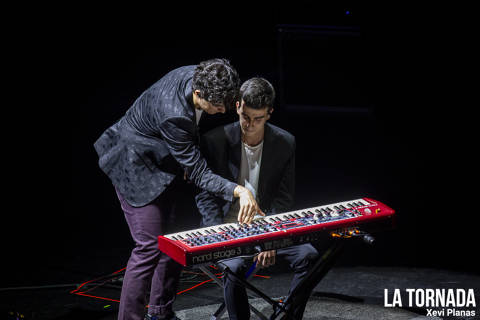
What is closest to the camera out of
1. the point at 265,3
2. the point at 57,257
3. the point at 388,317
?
the point at 388,317

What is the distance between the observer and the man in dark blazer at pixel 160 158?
281 cm

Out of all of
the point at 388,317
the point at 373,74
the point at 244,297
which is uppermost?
the point at 373,74

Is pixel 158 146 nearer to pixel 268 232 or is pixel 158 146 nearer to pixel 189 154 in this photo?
pixel 189 154

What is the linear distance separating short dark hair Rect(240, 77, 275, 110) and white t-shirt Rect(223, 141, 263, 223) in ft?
1.05

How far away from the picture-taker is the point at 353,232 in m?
2.86

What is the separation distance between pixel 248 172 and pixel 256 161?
7cm

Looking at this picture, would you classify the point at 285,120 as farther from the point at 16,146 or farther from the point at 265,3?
the point at 16,146

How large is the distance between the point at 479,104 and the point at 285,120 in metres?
2.06

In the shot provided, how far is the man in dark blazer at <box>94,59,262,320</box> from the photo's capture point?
110 inches

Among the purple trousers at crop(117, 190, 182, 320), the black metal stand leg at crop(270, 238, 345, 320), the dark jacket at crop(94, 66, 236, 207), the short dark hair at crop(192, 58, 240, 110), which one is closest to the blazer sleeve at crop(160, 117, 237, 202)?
the dark jacket at crop(94, 66, 236, 207)

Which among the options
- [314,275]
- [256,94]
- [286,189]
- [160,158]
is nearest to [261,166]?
[286,189]

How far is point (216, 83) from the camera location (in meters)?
2.76

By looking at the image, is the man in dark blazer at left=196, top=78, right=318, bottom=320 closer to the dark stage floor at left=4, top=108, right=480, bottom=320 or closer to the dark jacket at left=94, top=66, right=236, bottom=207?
the dark jacket at left=94, top=66, right=236, bottom=207

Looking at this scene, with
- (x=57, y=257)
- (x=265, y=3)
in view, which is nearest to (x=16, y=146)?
(x=57, y=257)
